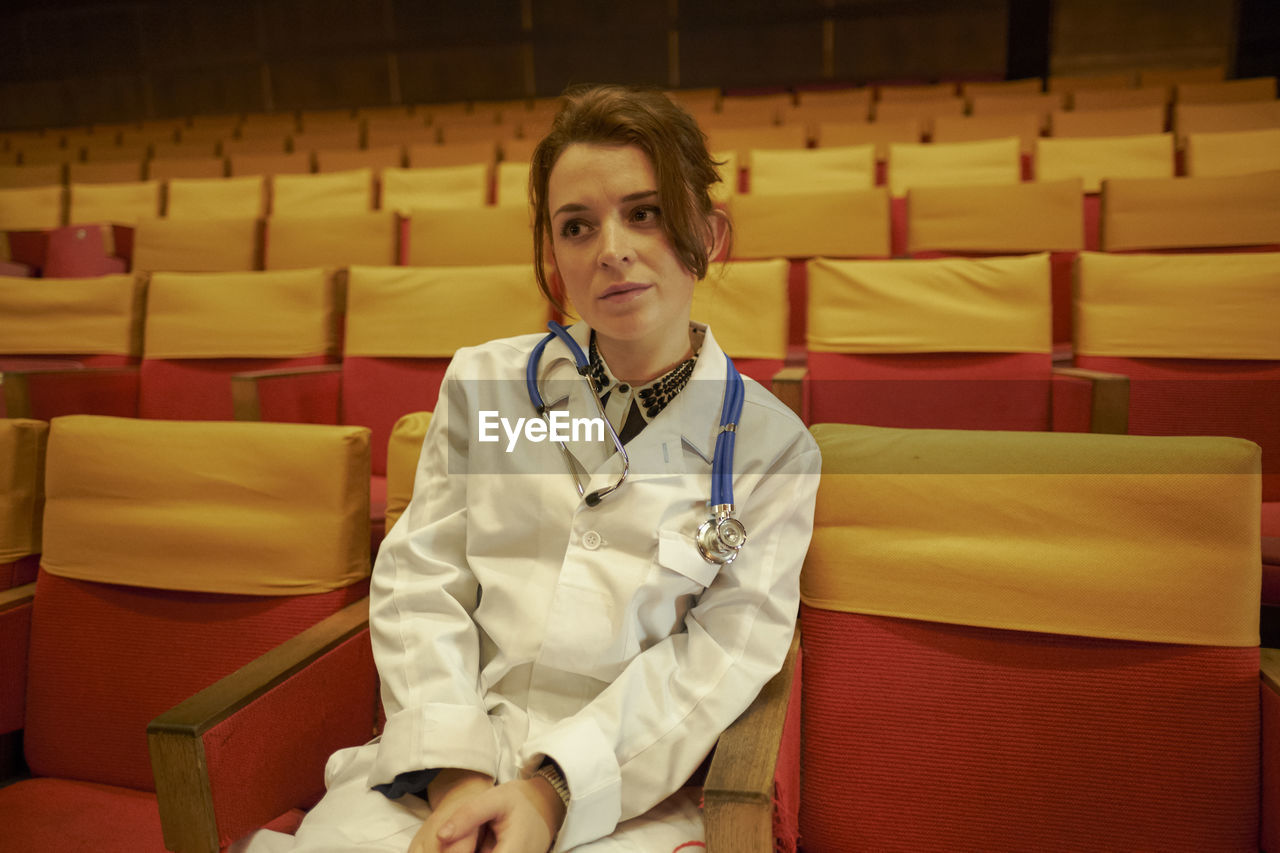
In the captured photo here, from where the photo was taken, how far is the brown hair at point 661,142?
1.21 ft

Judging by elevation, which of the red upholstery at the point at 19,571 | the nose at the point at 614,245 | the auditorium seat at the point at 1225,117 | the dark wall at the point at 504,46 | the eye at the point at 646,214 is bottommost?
the red upholstery at the point at 19,571

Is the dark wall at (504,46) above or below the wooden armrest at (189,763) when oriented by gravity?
above

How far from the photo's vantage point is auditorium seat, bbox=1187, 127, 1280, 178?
1237mm

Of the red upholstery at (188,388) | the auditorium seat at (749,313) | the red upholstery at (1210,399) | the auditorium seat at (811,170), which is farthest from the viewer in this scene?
the auditorium seat at (811,170)

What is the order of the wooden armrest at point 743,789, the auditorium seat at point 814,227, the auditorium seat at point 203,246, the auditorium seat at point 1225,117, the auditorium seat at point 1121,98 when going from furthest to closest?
the auditorium seat at point 1121,98, the auditorium seat at point 1225,117, the auditorium seat at point 203,246, the auditorium seat at point 814,227, the wooden armrest at point 743,789

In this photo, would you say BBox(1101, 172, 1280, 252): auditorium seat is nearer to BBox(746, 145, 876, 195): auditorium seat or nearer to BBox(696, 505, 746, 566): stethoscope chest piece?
BBox(746, 145, 876, 195): auditorium seat

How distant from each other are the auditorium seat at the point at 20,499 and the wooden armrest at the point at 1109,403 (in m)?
0.87

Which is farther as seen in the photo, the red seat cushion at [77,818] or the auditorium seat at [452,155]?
the auditorium seat at [452,155]

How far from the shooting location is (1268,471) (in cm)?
67

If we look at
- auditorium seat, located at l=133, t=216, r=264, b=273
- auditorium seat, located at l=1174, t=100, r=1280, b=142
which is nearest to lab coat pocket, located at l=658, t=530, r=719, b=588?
auditorium seat, located at l=133, t=216, r=264, b=273

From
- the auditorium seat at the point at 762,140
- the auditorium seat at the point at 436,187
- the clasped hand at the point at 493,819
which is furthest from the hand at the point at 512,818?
the auditorium seat at the point at 762,140

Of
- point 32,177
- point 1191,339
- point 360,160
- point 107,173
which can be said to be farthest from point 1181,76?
point 32,177

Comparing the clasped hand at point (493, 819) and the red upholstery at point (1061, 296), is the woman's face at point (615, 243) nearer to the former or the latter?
the clasped hand at point (493, 819)

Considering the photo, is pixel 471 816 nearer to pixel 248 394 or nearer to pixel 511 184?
pixel 248 394
